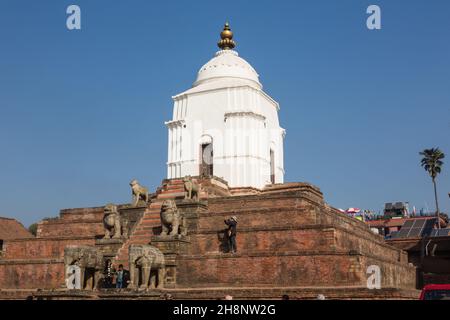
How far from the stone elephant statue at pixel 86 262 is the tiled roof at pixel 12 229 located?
21.3m

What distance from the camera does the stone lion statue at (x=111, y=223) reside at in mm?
22891

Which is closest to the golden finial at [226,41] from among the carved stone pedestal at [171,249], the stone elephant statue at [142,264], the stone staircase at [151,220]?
the stone staircase at [151,220]

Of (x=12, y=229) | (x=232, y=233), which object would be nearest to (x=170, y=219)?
(x=232, y=233)

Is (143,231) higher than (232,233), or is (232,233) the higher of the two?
(143,231)

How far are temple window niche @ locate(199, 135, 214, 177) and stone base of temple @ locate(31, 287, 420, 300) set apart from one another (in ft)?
46.0

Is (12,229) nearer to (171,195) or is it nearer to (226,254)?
(171,195)

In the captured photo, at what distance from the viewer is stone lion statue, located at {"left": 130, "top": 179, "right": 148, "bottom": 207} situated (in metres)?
25.8

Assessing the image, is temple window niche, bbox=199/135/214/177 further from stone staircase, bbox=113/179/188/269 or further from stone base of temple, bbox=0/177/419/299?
stone base of temple, bbox=0/177/419/299

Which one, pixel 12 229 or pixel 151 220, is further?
pixel 12 229

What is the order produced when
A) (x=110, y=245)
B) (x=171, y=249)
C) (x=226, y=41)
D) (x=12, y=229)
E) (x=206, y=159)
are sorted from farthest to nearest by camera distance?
1. (x=12, y=229)
2. (x=226, y=41)
3. (x=206, y=159)
4. (x=110, y=245)
5. (x=171, y=249)

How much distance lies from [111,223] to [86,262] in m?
3.94

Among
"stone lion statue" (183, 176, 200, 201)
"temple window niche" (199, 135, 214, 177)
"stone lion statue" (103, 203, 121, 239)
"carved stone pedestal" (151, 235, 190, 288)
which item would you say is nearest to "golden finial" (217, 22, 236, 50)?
"temple window niche" (199, 135, 214, 177)

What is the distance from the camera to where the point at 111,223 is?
22.9m

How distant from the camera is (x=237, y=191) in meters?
29.9
